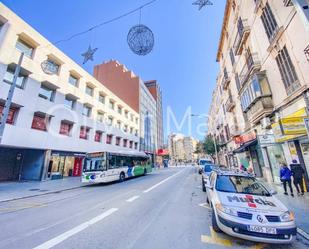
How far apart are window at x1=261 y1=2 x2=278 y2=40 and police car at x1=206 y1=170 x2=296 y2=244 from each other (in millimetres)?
10768

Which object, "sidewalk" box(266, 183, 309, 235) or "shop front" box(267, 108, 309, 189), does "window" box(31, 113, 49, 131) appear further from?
"sidewalk" box(266, 183, 309, 235)

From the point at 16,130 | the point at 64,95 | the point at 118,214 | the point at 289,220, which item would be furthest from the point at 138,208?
the point at 64,95

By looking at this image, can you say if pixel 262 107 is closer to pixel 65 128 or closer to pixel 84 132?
pixel 65 128

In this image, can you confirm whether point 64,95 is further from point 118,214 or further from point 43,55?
point 118,214

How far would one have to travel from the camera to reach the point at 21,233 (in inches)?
169

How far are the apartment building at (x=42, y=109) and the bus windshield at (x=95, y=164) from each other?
20.4ft

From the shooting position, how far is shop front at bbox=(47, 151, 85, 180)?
1814 cm

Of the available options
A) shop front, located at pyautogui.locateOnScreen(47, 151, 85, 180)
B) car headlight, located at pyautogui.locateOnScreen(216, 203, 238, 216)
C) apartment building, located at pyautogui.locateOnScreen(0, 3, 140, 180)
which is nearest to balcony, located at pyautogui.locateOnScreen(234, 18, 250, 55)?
car headlight, located at pyautogui.locateOnScreen(216, 203, 238, 216)

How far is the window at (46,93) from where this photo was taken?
Result: 17544 mm

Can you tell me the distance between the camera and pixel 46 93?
18109 mm

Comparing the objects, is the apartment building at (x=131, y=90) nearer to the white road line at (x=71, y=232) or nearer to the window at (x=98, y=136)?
the window at (x=98, y=136)

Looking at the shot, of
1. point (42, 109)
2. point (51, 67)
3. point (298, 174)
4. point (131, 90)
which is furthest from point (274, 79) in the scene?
point (131, 90)

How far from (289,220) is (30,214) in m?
8.31

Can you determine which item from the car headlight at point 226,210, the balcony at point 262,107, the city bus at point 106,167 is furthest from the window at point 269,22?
the city bus at point 106,167
